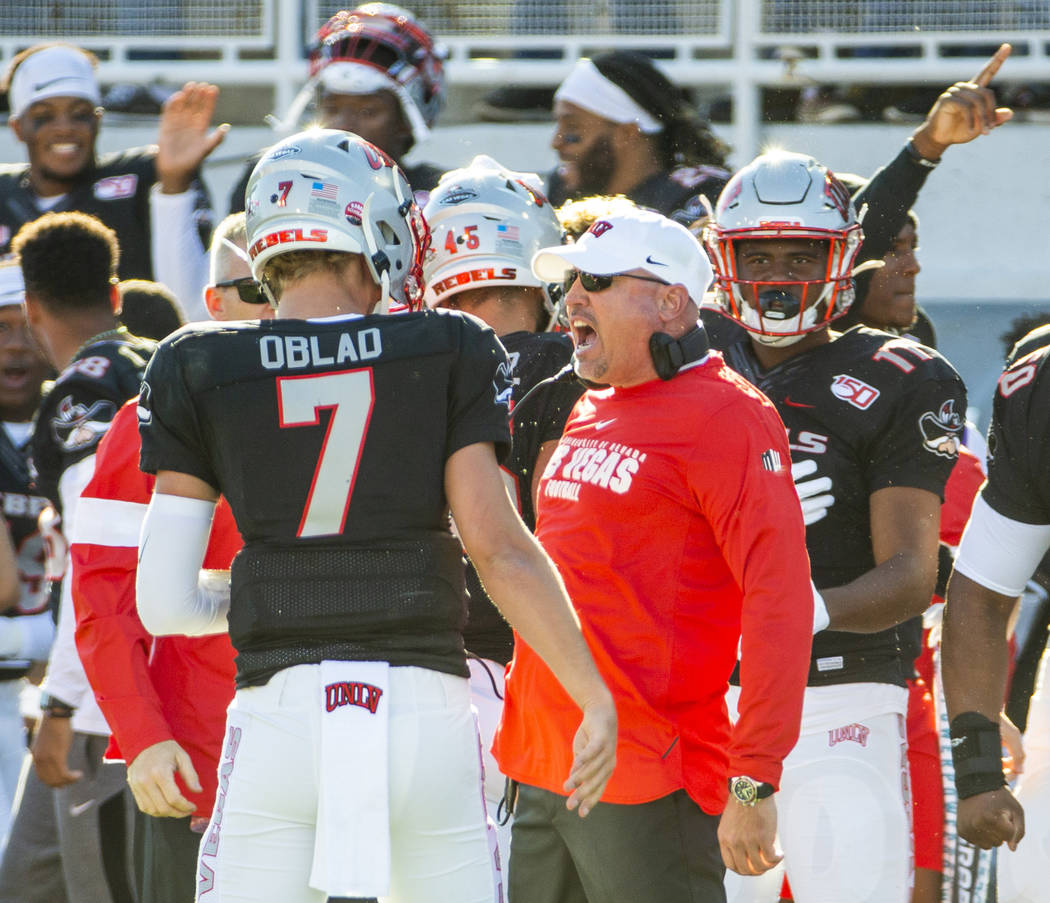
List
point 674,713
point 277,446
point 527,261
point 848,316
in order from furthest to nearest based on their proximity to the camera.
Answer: point 848,316, point 527,261, point 674,713, point 277,446

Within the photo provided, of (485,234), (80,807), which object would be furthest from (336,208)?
(80,807)

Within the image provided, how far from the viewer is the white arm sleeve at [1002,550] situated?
386cm

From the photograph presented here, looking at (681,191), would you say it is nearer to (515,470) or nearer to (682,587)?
(515,470)

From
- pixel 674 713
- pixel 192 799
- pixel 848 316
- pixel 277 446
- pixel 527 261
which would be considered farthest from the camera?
pixel 848 316

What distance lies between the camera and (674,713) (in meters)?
3.41

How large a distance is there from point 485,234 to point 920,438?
1.22m

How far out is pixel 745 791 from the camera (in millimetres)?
3168

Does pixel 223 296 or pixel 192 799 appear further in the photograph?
pixel 223 296

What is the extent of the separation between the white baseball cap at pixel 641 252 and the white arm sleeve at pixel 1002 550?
0.89 m

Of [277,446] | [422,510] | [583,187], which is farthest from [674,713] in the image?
[583,187]

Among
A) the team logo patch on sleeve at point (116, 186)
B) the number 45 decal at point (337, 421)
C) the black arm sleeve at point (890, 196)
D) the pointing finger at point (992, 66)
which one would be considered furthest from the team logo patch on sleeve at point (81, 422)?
the pointing finger at point (992, 66)

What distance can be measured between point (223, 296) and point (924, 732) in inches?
88.8

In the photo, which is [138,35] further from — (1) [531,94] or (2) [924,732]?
(2) [924,732]

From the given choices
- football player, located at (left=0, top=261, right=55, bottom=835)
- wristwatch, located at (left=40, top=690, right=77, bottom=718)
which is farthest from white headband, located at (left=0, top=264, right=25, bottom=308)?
wristwatch, located at (left=40, top=690, right=77, bottom=718)
